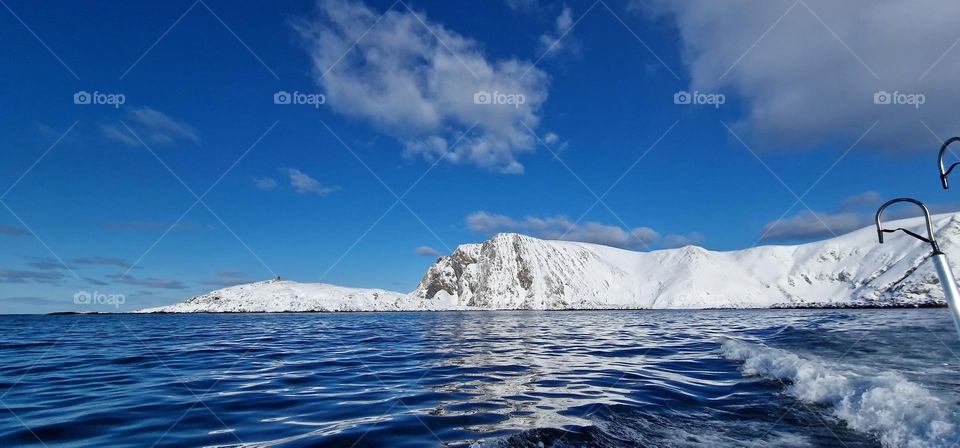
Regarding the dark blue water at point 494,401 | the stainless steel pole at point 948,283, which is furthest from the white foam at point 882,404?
the stainless steel pole at point 948,283

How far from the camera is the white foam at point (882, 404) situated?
288 inches

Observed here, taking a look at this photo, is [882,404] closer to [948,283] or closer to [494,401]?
[948,283]

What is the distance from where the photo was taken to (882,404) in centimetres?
887

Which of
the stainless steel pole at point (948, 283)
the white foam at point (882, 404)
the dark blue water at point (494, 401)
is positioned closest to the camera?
the stainless steel pole at point (948, 283)

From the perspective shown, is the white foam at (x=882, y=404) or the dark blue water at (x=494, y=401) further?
the dark blue water at (x=494, y=401)

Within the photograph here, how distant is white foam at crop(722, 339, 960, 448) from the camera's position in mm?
7316

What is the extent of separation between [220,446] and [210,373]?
947 centimetres

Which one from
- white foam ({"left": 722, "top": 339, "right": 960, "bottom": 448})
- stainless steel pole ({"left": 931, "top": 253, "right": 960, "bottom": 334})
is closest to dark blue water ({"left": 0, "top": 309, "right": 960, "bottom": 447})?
white foam ({"left": 722, "top": 339, "right": 960, "bottom": 448})

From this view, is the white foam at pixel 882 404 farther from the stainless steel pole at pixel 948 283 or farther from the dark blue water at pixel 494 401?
the stainless steel pole at pixel 948 283

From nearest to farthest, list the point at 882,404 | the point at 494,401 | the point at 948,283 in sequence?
the point at 948,283 < the point at 882,404 < the point at 494,401

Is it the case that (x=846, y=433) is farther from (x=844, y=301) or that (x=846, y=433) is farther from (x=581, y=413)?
(x=844, y=301)

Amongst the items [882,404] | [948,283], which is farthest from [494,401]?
[948,283]

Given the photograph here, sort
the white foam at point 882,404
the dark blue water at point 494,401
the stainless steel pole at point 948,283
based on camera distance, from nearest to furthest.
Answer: the stainless steel pole at point 948,283
the white foam at point 882,404
the dark blue water at point 494,401

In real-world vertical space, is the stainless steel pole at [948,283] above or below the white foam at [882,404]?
above
